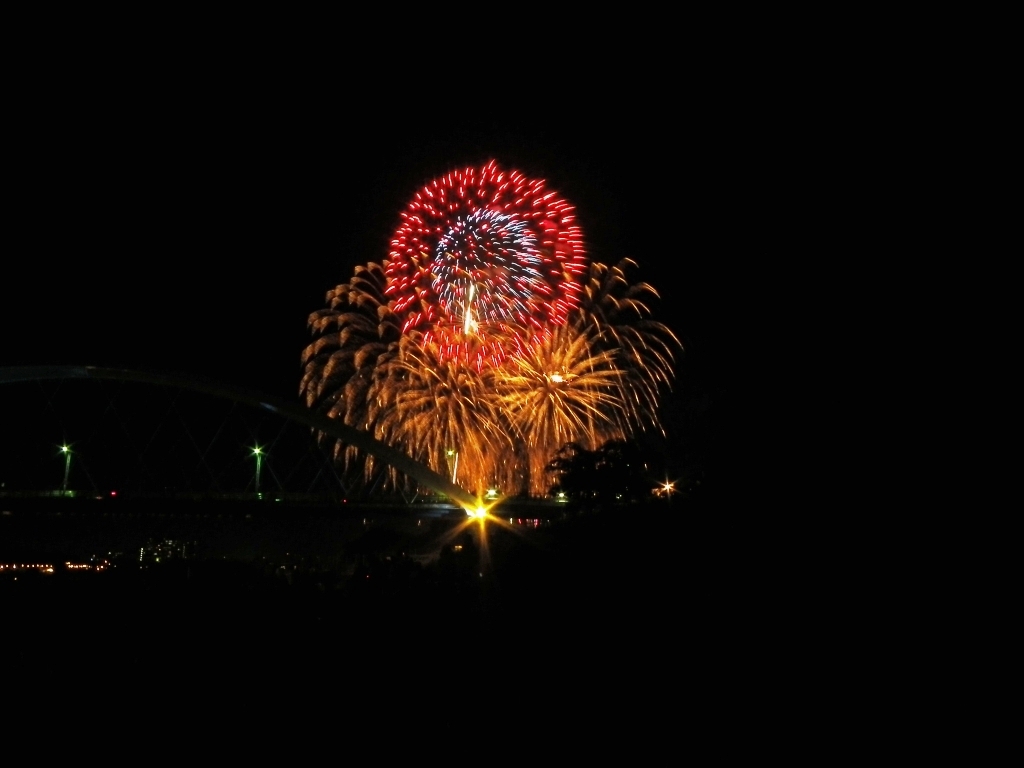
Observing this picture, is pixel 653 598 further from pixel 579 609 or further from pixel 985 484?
pixel 985 484

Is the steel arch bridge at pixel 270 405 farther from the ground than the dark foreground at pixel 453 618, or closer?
farther from the ground

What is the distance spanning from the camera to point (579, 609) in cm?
1194

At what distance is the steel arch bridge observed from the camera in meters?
38.7

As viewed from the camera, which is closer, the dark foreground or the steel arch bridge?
the dark foreground

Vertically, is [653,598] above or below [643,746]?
above

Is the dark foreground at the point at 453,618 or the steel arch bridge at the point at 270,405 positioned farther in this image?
the steel arch bridge at the point at 270,405

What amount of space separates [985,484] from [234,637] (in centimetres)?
862

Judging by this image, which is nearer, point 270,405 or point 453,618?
point 453,618

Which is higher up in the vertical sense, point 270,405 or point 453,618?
point 270,405

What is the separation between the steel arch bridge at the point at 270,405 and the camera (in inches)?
1523

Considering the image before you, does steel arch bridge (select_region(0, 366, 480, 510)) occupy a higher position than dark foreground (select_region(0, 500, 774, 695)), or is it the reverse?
steel arch bridge (select_region(0, 366, 480, 510))

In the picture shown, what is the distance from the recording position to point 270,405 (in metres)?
38.3

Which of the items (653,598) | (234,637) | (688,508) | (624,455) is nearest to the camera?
(653,598)

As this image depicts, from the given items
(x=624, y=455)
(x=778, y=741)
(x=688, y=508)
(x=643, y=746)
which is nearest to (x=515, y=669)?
(x=643, y=746)
